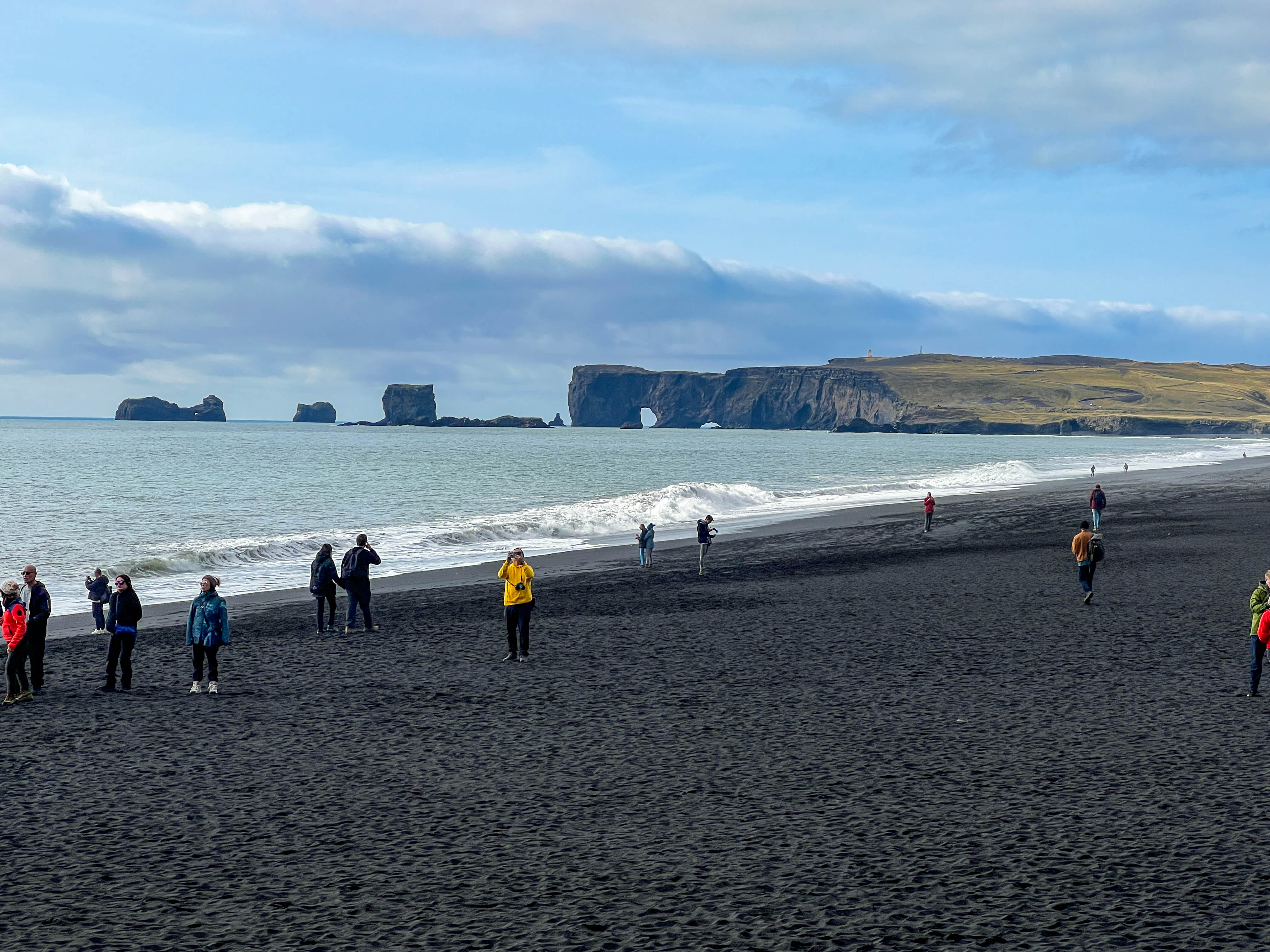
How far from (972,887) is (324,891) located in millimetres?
4902

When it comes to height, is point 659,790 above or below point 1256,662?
below

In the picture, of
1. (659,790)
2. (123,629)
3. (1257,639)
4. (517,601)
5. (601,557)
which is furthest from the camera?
(601,557)

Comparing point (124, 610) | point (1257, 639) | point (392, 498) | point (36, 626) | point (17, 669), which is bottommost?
point (1257, 639)

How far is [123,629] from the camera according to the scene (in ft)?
48.8

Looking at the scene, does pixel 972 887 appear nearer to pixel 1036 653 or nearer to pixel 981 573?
pixel 1036 653

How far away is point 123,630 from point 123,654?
0.46 meters

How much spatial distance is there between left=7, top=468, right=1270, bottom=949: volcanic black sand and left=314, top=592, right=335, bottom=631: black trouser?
0.60 metres

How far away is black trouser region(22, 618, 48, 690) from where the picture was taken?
583 inches

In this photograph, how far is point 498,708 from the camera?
558 inches

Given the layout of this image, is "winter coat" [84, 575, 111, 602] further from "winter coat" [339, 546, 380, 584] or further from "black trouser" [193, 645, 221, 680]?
"black trouser" [193, 645, 221, 680]

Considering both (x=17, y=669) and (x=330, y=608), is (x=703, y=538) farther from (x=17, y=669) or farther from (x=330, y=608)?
(x=17, y=669)

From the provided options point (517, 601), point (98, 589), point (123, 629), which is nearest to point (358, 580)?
point (517, 601)

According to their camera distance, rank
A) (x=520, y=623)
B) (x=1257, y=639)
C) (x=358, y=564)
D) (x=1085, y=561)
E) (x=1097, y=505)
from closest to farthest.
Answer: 1. (x=1257, y=639)
2. (x=520, y=623)
3. (x=358, y=564)
4. (x=1085, y=561)
5. (x=1097, y=505)

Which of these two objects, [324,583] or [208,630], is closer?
[208,630]
